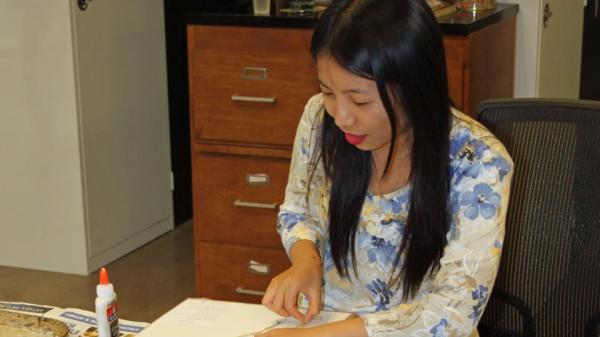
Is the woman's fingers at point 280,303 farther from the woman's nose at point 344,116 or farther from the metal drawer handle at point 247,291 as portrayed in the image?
the metal drawer handle at point 247,291

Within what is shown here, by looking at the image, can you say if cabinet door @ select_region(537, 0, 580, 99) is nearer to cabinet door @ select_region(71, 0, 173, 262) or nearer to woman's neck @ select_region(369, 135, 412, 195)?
cabinet door @ select_region(71, 0, 173, 262)

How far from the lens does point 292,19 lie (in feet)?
8.57

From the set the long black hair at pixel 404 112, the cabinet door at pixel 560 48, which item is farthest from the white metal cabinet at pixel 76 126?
the long black hair at pixel 404 112

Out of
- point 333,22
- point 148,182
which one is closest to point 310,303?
point 333,22

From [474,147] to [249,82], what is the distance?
1.31 meters

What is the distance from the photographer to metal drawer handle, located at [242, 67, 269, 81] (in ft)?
8.79

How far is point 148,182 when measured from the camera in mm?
3734

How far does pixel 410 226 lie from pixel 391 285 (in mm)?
111

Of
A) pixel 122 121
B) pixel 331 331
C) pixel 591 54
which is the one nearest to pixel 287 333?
pixel 331 331

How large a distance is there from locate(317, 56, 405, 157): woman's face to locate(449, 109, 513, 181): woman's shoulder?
0.36 feet

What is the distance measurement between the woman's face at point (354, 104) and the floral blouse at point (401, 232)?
0.14 m

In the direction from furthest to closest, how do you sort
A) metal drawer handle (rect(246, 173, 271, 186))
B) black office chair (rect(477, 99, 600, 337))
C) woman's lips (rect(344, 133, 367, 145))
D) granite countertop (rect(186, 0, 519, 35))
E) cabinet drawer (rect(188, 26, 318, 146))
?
1. metal drawer handle (rect(246, 173, 271, 186))
2. cabinet drawer (rect(188, 26, 318, 146))
3. granite countertop (rect(186, 0, 519, 35))
4. black office chair (rect(477, 99, 600, 337))
5. woman's lips (rect(344, 133, 367, 145))

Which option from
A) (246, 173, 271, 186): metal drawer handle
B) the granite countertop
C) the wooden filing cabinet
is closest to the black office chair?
the granite countertop

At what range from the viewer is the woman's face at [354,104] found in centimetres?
139
